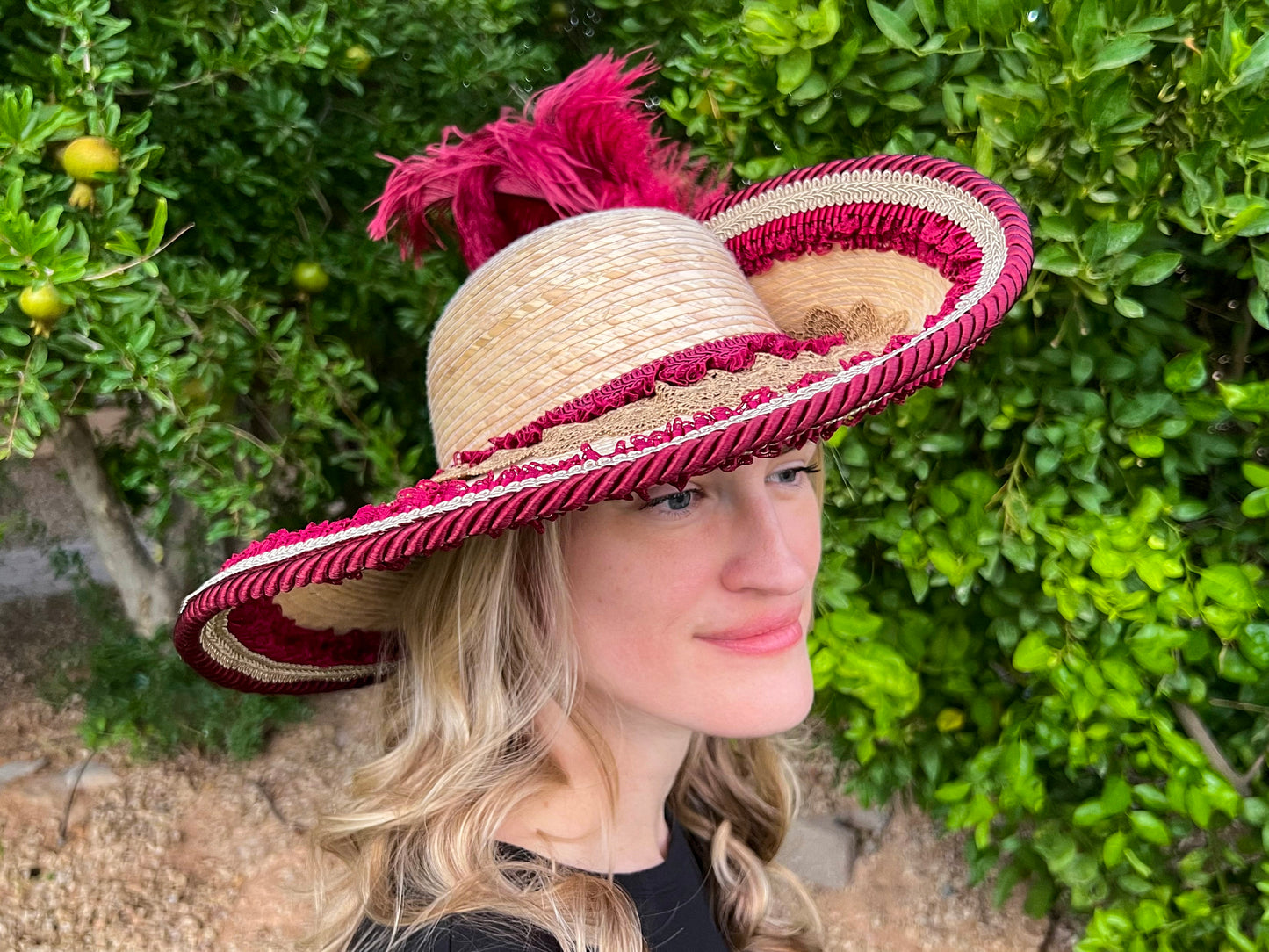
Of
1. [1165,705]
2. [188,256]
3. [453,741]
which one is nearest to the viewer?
[453,741]

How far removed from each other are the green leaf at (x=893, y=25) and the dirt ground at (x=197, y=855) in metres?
2.05

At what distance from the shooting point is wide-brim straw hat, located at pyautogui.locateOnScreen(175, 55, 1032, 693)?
→ 800 millimetres

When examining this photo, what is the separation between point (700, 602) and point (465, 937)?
473mm

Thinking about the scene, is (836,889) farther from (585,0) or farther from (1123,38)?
(585,0)

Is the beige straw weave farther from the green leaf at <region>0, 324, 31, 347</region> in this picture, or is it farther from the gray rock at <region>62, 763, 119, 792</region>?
the gray rock at <region>62, 763, 119, 792</region>

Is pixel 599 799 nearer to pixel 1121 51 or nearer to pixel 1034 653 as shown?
pixel 1034 653

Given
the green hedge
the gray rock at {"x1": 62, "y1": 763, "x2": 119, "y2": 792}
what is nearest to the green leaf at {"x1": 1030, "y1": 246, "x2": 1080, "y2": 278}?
the green hedge

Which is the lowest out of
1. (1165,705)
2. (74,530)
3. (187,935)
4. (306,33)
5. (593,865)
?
(187,935)

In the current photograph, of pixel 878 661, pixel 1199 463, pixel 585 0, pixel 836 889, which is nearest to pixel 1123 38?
pixel 1199 463

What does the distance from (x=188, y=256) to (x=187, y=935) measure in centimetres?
173

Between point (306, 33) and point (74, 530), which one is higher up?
point (306, 33)

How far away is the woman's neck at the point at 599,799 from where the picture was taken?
3.93 feet

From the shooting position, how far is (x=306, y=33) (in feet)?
5.79

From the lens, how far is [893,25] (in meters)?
1.43
